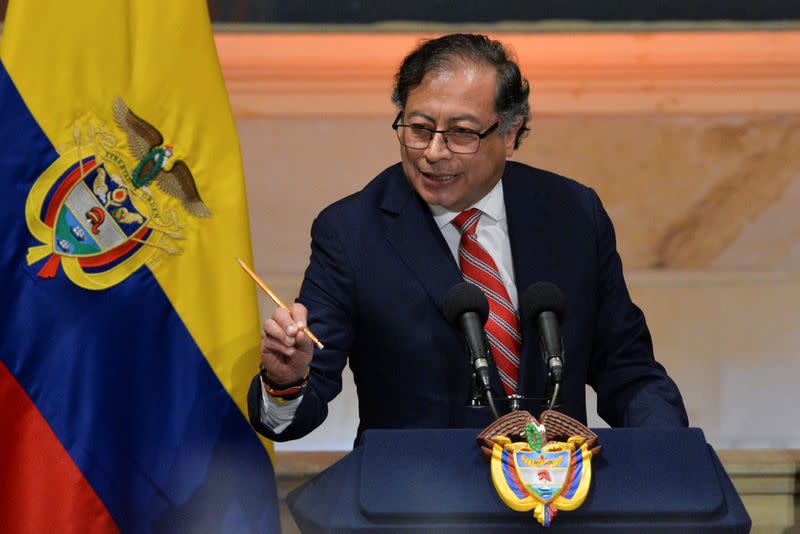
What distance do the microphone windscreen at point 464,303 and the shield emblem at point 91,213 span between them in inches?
38.3

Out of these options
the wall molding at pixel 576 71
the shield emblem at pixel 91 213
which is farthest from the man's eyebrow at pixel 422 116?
the wall molding at pixel 576 71

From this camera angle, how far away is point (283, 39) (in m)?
4.31

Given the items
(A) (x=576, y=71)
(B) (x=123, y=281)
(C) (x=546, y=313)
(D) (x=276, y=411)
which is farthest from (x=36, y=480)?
(A) (x=576, y=71)

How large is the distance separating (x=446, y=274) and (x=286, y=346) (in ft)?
1.76

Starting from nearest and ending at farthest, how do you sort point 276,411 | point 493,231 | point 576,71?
point 276,411
point 493,231
point 576,71

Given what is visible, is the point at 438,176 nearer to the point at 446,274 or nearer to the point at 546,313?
the point at 446,274

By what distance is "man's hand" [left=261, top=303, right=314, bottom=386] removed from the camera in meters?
2.04

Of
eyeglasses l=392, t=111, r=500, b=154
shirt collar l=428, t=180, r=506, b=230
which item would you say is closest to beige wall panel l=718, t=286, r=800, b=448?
shirt collar l=428, t=180, r=506, b=230

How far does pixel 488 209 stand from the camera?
2672 mm

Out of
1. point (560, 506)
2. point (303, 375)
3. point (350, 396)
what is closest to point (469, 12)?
point (350, 396)

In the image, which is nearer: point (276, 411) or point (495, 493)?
point (495, 493)

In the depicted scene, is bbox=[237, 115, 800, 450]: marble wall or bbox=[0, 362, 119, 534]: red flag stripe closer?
bbox=[0, 362, 119, 534]: red flag stripe

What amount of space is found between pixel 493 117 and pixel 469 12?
1769 mm

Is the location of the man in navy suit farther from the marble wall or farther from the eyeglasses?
the marble wall
